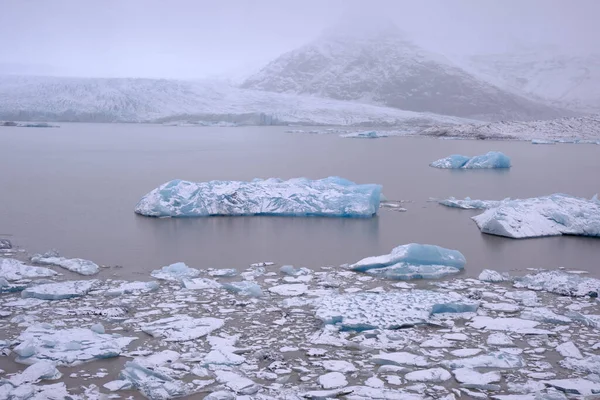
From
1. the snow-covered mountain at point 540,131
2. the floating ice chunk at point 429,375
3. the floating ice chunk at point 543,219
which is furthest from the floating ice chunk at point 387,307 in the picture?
the snow-covered mountain at point 540,131

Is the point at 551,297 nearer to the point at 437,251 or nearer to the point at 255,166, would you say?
the point at 437,251

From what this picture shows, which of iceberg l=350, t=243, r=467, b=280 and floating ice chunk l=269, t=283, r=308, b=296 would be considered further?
iceberg l=350, t=243, r=467, b=280

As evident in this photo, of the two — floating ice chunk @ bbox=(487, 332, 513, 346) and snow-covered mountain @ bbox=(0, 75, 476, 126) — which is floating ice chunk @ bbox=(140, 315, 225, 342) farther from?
snow-covered mountain @ bbox=(0, 75, 476, 126)

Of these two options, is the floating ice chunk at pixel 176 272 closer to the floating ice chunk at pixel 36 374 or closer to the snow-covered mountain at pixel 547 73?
the floating ice chunk at pixel 36 374

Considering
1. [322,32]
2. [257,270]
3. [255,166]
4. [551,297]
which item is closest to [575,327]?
[551,297]

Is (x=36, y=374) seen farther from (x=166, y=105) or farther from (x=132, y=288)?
(x=166, y=105)

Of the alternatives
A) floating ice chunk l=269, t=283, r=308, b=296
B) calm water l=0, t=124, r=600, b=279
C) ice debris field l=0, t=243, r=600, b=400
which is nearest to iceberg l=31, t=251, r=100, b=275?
ice debris field l=0, t=243, r=600, b=400
